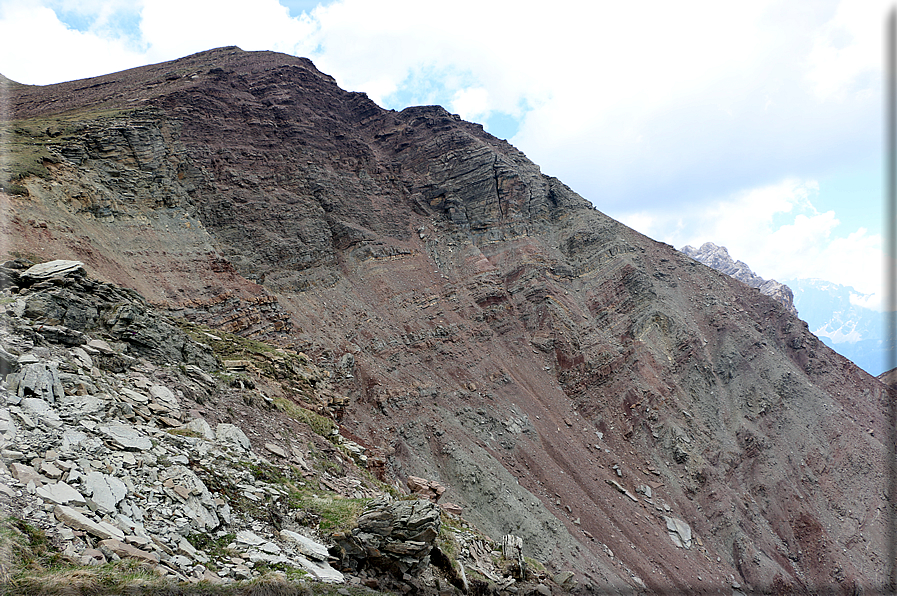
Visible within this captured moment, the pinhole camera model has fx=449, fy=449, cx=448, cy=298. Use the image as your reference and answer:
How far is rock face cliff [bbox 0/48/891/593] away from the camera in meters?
29.9

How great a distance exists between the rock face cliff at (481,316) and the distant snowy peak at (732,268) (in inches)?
2491

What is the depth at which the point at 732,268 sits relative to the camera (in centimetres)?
13588

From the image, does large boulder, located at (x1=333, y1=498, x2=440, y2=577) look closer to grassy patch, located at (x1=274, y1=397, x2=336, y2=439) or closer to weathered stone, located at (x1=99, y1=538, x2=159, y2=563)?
weathered stone, located at (x1=99, y1=538, x2=159, y2=563)

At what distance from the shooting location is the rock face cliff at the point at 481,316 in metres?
29.9

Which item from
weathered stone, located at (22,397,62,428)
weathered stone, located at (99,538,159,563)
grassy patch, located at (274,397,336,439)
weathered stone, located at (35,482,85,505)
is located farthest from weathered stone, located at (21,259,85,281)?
weathered stone, located at (99,538,159,563)

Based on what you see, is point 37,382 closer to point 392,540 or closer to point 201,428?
point 201,428

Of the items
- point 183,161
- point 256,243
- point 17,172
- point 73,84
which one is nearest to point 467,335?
point 256,243

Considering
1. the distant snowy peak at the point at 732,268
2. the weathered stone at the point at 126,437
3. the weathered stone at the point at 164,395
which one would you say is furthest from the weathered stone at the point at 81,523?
the distant snowy peak at the point at 732,268

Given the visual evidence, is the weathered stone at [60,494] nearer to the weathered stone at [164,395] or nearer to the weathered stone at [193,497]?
the weathered stone at [193,497]

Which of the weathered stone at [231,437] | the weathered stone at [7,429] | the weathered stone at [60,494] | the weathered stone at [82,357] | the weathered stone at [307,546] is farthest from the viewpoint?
the weathered stone at [231,437]

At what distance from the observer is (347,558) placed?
10.7 meters

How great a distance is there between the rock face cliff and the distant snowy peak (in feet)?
208

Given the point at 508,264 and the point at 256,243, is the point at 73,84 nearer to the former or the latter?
the point at 256,243

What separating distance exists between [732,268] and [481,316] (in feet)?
407
